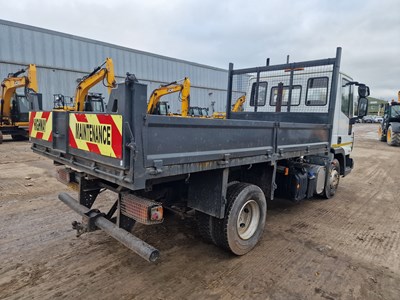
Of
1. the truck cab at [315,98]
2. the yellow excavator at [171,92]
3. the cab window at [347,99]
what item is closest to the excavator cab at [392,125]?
the yellow excavator at [171,92]

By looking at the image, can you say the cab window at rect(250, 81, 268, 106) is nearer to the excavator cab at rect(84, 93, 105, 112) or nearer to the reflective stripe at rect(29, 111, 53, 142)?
the reflective stripe at rect(29, 111, 53, 142)

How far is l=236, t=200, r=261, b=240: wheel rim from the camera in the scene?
11.8 ft

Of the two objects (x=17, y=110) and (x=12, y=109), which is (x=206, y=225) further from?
(x=12, y=109)

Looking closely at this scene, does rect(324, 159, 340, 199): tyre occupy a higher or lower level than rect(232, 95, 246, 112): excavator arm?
lower

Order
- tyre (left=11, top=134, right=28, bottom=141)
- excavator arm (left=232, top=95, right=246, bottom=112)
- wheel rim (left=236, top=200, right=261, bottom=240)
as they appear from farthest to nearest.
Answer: tyre (left=11, top=134, right=28, bottom=141), excavator arm (left=232, top=95, right=246, bottom=112), wheel rim (left=236, top=200, right=261, bottom=240)

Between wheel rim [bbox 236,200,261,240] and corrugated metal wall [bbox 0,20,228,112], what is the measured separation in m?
19.3

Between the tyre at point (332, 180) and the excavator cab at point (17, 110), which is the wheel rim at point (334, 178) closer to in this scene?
the tyre at point (332, 180)

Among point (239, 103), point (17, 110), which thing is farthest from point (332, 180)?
point (17, 110)

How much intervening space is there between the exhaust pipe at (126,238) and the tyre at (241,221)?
1.02 meters

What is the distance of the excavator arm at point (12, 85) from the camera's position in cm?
1246

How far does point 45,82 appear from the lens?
62.6ft

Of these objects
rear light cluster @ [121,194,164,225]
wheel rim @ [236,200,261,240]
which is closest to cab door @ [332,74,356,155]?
wheel rim @ [236,200,261,240]

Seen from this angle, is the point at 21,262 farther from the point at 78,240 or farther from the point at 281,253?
the point at 281,253

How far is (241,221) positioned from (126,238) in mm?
1588
